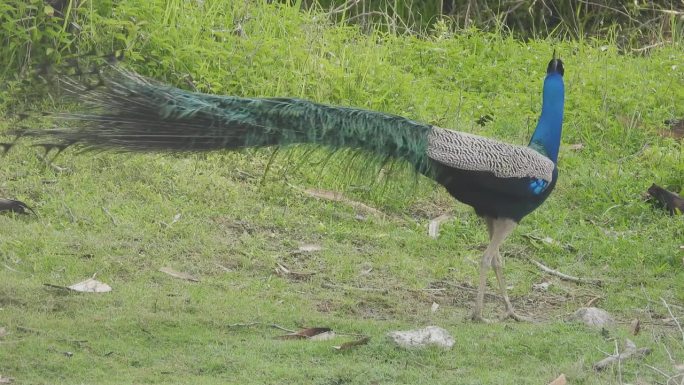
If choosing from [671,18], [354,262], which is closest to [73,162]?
[354,262]

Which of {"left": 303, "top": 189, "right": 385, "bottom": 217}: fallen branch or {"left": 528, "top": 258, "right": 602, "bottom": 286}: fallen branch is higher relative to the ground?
{"left": 528, "top": 258, "right": 602, "bottom": 286}: fallen branch

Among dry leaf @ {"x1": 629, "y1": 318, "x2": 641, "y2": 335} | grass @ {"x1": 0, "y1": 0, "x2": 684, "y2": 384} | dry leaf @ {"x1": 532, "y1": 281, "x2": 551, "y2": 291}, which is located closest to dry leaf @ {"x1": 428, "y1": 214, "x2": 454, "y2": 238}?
grass @ {"x1": 0, "y1": 0, "x2": 684, "y2": 384}

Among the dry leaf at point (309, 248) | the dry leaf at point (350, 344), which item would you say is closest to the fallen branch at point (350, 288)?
the dry leaf at point (309, 248)

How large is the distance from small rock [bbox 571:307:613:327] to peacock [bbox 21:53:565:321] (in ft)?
1.51

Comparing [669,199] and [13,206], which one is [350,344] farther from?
[669,199]

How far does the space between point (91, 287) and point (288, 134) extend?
1214 millimetres

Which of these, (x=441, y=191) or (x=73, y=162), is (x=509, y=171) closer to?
(x=441, y=191)

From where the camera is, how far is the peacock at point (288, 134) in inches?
207

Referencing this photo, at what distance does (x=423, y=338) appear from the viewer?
4.90 meters

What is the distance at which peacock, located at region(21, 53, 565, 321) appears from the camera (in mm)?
5250

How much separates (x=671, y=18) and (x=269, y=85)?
4.58 metres

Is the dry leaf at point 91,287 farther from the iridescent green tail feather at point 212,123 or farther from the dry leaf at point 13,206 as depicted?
the dry leaf at point 13,206

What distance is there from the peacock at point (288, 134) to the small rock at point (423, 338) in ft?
2.17

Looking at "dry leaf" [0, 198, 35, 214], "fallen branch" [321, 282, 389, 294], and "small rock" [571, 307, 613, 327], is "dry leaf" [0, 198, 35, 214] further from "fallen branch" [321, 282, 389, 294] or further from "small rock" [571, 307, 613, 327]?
"small rock" [571, 307, 613, 327]
